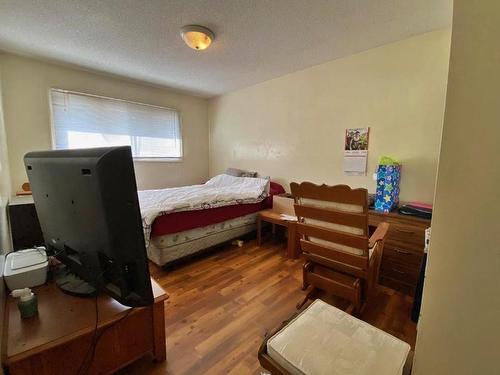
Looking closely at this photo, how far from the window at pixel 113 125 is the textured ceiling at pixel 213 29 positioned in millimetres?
519

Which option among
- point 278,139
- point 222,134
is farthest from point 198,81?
point 278,139

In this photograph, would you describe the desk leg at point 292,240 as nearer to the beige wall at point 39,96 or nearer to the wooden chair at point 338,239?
the wooden chair at point 338,239

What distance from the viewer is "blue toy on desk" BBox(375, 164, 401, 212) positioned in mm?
2113

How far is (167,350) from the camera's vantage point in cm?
136

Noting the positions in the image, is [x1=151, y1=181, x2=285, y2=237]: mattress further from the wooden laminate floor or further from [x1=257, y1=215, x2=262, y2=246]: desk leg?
the wooden laminate floor

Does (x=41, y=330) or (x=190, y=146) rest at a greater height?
(x=190, y=146)

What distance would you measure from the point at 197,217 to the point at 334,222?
4.96 feet

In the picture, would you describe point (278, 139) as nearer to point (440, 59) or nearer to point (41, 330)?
point (440, 59)

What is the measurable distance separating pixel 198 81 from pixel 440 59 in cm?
292

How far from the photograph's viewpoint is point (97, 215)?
749 millimetres

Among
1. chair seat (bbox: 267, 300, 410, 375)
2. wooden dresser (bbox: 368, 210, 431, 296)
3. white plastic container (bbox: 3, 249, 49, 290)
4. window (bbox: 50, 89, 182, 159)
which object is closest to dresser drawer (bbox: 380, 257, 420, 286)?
wooden dresser (bbox: 368, 210, 431, 296)

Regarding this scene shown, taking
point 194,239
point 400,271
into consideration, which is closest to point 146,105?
point 194,239

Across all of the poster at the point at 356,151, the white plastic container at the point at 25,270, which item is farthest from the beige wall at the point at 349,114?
the white plastic container at the point at 25,270

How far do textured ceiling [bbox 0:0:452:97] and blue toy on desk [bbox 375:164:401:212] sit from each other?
1273 millimetres
